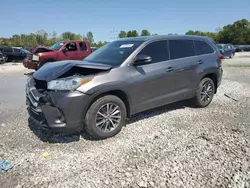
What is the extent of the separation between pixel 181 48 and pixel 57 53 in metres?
8.41

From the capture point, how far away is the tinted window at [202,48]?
5406mm

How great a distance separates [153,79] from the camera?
4297mm

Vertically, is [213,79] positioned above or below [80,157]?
above

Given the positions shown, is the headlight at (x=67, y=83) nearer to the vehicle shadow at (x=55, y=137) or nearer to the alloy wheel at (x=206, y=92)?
the vehicle shadow at (x=55, y=137)

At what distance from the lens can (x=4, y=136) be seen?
13.2 ft

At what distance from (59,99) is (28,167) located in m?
1.04

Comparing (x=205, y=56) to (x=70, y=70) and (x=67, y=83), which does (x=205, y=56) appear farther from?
(x=67, y=83)

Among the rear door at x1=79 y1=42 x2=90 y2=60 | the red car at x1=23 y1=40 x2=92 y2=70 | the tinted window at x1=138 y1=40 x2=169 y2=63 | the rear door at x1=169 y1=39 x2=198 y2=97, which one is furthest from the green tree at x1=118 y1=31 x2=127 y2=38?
the tinted window at x1=138 y1=40 x2=169 y2=63

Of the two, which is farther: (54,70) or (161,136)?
(161,136)

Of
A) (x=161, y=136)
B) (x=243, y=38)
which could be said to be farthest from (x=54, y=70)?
(x=243, y=38)

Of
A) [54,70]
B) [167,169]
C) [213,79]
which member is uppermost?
[54,70]

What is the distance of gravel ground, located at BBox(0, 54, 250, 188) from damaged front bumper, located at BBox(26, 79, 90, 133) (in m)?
0.42

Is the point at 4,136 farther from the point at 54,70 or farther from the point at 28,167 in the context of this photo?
the point at 54,70

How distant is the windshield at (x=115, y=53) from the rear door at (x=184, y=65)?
961 mm
